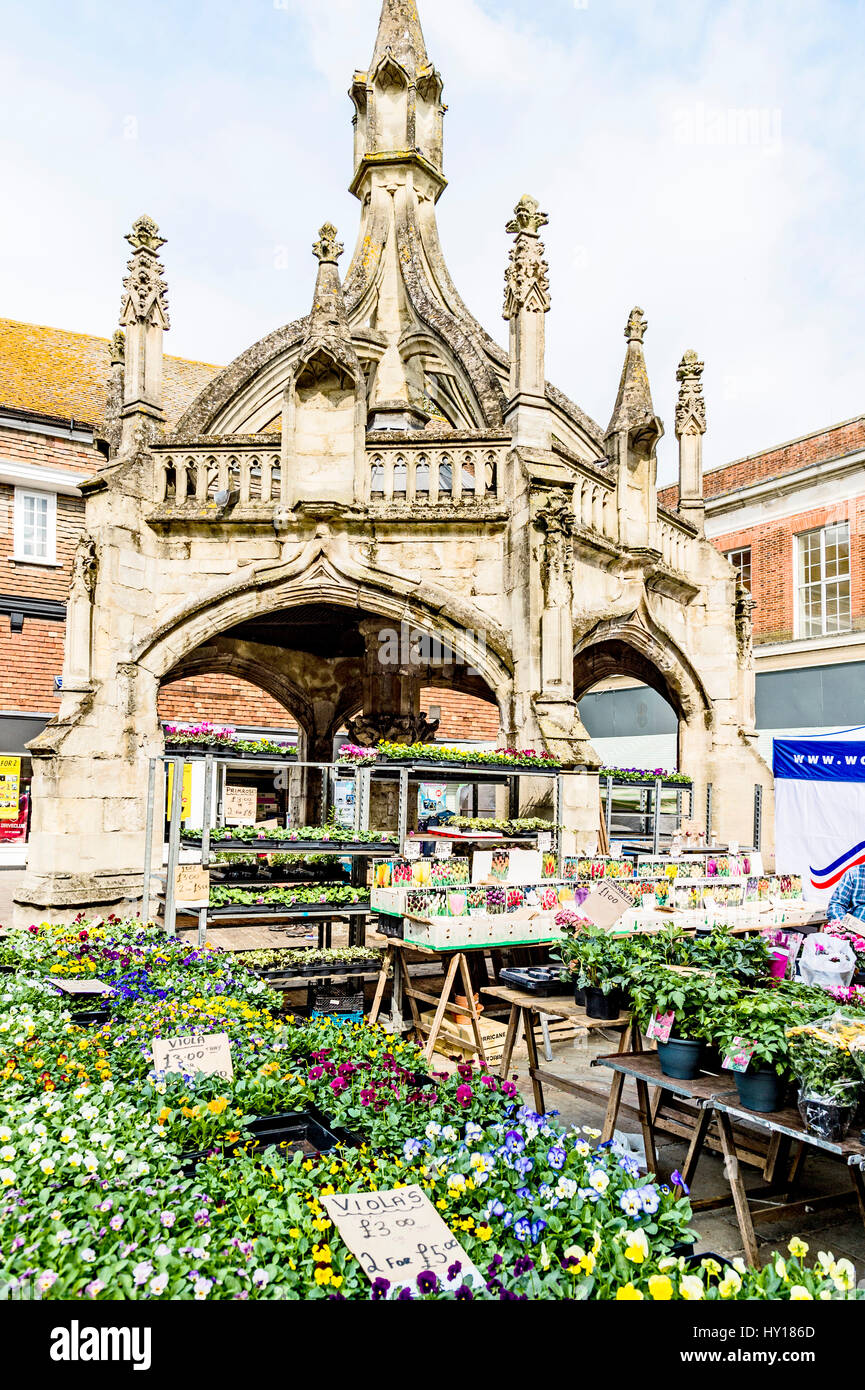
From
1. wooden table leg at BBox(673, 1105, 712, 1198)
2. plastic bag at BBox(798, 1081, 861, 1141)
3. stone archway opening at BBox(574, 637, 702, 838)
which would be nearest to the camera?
plastic bag at BBox(798, 1081, 861, 1141)

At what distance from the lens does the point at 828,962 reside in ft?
18.4

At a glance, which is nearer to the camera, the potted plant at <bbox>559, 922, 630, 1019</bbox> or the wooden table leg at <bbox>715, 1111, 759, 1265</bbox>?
the wooden table leg at <bbox>715, 1111, 759, 1265</bbox>

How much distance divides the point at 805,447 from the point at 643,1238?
733 inches

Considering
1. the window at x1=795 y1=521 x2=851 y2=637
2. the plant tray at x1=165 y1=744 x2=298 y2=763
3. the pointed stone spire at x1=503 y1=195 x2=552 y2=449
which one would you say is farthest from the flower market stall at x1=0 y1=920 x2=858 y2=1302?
the window at x1=795 y1=521 x2=851 y2=637

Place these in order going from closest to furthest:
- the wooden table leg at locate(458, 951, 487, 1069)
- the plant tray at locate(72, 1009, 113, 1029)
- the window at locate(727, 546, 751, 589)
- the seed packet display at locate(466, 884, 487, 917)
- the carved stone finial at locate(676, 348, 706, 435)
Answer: the plant tray at locate(72, 1009, 113, 1029) < the wooden table leg at locate(458, 951, 487, 1069) < the seed packet display at locate(466, 884, 487, 917) < the carved stone finial at locate(676, 348, 706, 435) < the window at locate(727, 546, 751, 589)

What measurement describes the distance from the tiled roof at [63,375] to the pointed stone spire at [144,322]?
681 cm

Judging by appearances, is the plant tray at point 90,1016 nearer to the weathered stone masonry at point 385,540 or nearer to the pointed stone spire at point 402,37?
the weathered stone masonry at point 385,540

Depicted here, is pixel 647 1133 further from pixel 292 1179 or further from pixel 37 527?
pixel 37 527

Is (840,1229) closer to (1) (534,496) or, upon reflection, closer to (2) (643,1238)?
(2) (643,1238)

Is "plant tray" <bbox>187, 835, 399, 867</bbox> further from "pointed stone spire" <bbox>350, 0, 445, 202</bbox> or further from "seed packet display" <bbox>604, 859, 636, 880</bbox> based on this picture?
"pointed stone spire" <bbox>350, 0, 445, 202</bbox>

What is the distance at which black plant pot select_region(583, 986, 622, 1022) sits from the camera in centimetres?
507

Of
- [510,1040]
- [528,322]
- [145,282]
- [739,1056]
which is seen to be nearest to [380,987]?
[510,1040]

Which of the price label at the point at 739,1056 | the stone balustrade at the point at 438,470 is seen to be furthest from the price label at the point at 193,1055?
the stone balustrade at the point at 438,470

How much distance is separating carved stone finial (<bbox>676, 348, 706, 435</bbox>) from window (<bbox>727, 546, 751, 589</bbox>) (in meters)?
7.00
